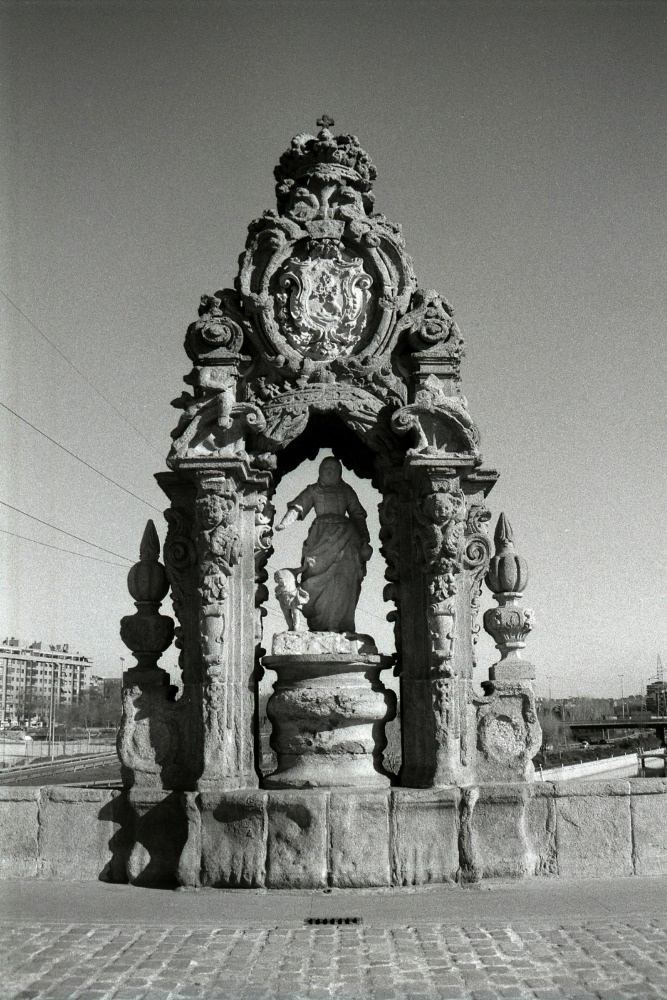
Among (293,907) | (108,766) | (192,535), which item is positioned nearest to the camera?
(293,907)

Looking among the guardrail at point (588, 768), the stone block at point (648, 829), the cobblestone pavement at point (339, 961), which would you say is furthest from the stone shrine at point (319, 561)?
the guardrail at point (588, 768)

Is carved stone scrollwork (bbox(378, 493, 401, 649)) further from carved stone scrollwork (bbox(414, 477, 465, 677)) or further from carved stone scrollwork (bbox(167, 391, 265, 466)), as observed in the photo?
carved stone scrollwork (bbox(167, 391, 265, 466))

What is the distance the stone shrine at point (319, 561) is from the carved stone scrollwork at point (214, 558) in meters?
0.02

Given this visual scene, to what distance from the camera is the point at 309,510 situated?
894 cm

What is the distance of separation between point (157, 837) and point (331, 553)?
308 centimetres

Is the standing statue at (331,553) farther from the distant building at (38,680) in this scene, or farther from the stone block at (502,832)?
the distant building at (38,680)

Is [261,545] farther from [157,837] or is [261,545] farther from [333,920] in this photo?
[333,920]

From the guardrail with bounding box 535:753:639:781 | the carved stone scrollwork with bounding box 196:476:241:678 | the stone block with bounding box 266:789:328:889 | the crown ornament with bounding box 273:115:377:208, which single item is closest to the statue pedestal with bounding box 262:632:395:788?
the stone block with bounding box 266:789:328:889

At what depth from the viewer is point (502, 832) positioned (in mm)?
7633

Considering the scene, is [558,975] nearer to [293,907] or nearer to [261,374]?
[293,907]

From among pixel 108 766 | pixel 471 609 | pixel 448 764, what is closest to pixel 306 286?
pixel 471 609

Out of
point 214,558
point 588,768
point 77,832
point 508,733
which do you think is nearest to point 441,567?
point 508,733

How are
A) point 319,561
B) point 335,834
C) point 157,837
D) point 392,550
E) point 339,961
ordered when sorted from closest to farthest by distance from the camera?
point 339,961 < point 335,834 < point 157,837 < point 392,550 < point 319,561

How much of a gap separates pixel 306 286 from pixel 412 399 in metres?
1.60
